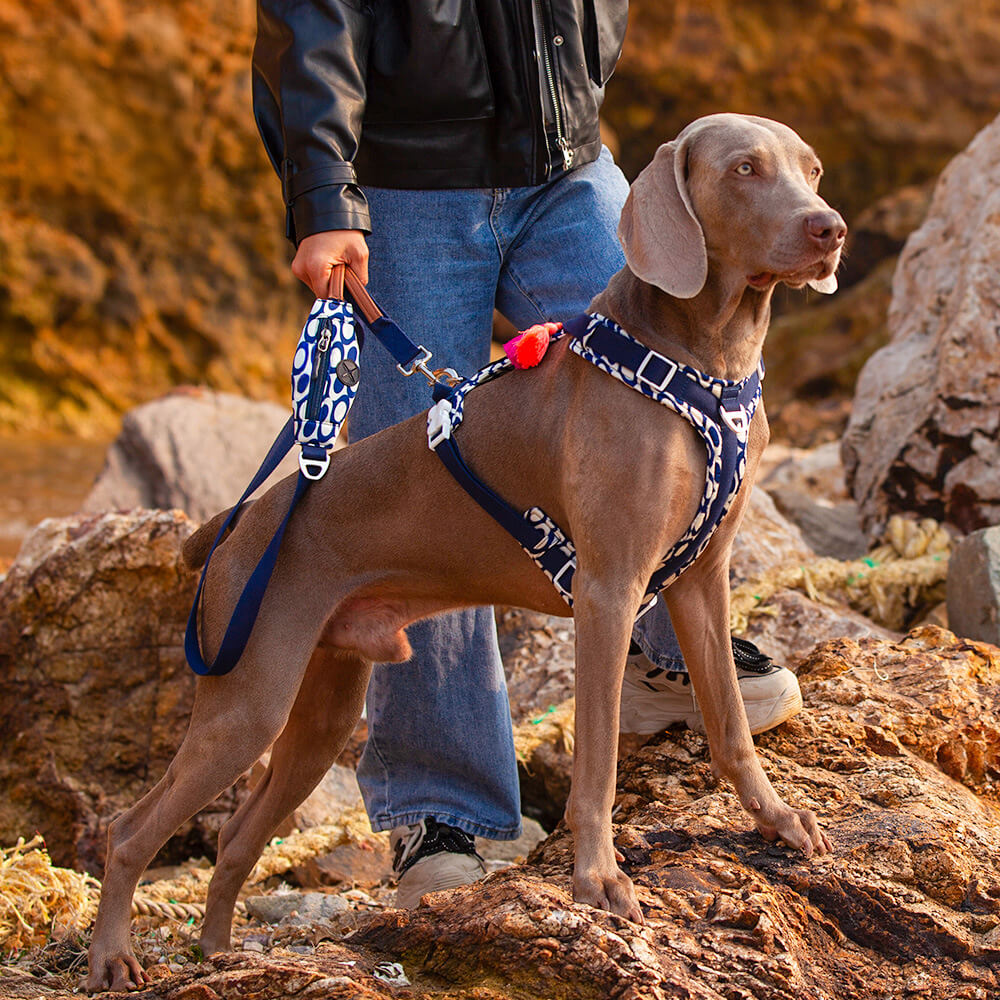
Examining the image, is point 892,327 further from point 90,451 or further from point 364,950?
point 90,451

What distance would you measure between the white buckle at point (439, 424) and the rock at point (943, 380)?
9.56 ft

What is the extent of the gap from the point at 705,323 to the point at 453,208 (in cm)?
81

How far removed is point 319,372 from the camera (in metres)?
2.78

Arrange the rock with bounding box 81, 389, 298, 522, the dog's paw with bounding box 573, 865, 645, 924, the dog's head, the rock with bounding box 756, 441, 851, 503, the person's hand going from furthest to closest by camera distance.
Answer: the rock with bounding box 756, 441, 851, 503 < the rock with bounding box 81, 389, 298, 522 < the person's hand < the dog's head < the dog's paw with bounding box 573, 865, 645, 924

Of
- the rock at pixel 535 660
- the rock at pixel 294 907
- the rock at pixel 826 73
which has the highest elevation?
the rock at pixel 826 73

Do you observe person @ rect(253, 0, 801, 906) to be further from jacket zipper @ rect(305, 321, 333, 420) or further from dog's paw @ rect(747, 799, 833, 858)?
dog's paw @ rect(747, 799, 833, 858)

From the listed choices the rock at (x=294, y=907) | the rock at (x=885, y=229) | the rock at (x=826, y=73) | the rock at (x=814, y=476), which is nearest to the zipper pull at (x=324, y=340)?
the rock at (x=294, y=907)

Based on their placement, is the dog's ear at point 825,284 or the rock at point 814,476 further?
the rock at point 814,476

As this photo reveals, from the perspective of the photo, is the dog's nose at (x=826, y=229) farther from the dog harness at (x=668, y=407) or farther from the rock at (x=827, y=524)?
the rock at (x=827, y=524)

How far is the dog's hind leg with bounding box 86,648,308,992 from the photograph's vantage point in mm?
2689

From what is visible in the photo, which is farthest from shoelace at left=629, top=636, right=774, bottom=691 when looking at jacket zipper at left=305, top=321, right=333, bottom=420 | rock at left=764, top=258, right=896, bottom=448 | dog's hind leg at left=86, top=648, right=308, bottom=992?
rock at left=764, top=258, right=896, bottom=448

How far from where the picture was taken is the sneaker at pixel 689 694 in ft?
9.57

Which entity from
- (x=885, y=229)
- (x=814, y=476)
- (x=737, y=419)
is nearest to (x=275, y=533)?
(x=737, y=419)

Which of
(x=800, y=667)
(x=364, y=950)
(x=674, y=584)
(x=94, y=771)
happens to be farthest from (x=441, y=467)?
(x=94, y=771)
